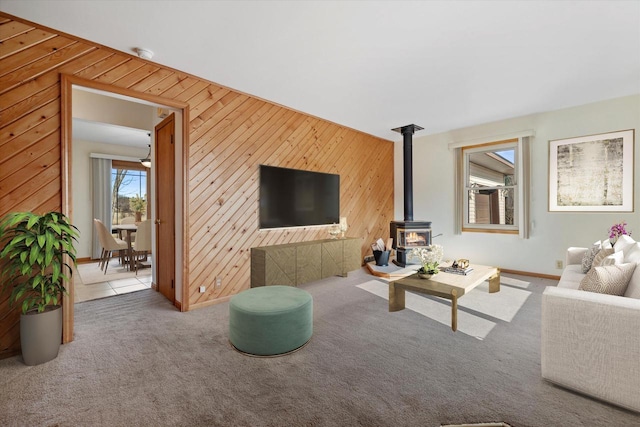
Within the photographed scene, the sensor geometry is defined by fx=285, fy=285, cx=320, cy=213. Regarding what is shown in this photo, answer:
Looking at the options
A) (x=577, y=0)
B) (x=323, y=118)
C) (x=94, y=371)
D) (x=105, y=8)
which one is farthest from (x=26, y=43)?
(x=577, y=0)

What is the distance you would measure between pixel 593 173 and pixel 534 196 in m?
0.74

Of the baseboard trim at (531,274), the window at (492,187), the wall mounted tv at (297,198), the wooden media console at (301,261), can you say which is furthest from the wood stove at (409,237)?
the baseboard trim at (531,274)

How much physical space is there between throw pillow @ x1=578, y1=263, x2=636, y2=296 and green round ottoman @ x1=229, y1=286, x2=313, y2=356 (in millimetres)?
1899

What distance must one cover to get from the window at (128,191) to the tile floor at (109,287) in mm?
2498

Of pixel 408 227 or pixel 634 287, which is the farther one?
pixel 408 227

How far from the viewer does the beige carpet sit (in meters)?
4.45

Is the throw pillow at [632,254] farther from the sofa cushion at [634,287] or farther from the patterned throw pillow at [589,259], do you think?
the patterned throw pillow at [589,259]

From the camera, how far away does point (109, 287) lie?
4027mm

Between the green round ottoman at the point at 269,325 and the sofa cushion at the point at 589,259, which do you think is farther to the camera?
the sofa cushion at the point at 589,259

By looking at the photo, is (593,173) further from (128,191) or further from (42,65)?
(128,191)

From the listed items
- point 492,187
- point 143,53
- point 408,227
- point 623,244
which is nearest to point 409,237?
point 408,227

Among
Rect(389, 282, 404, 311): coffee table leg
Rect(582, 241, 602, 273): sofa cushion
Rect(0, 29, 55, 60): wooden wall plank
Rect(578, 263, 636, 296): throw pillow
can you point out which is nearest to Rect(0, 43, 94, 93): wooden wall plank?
Rect(0, 29, 55, 60): wooden wall plank

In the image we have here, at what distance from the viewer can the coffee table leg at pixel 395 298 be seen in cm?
299

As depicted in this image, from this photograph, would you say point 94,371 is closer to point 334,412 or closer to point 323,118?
point 334,412
